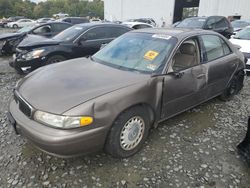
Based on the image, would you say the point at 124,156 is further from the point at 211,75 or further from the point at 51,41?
the point at 51,41

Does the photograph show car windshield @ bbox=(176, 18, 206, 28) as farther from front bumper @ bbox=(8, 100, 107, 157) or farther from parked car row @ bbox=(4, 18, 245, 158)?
front bumper @ bbox=(8, 100, 107, 157)

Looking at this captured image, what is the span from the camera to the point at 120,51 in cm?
343

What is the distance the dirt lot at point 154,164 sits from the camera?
245 cm

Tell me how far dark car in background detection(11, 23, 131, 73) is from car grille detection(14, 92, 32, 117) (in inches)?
122

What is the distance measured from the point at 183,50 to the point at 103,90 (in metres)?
1.60

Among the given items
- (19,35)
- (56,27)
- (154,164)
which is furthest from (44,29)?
(154,164)

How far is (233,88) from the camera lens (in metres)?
4.62

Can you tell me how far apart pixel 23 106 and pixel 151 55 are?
1737 millimetres

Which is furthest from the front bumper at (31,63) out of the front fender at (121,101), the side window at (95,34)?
the front fender at (121,101)

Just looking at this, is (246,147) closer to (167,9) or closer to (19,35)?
(19,35)

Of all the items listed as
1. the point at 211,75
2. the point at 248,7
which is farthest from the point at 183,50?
the point at 248,7

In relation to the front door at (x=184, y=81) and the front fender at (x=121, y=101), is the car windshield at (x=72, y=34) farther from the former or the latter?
the front fender at (x=121, y=101)

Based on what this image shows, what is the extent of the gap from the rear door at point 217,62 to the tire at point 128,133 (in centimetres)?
149

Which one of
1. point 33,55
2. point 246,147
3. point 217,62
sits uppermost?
point 217,62
